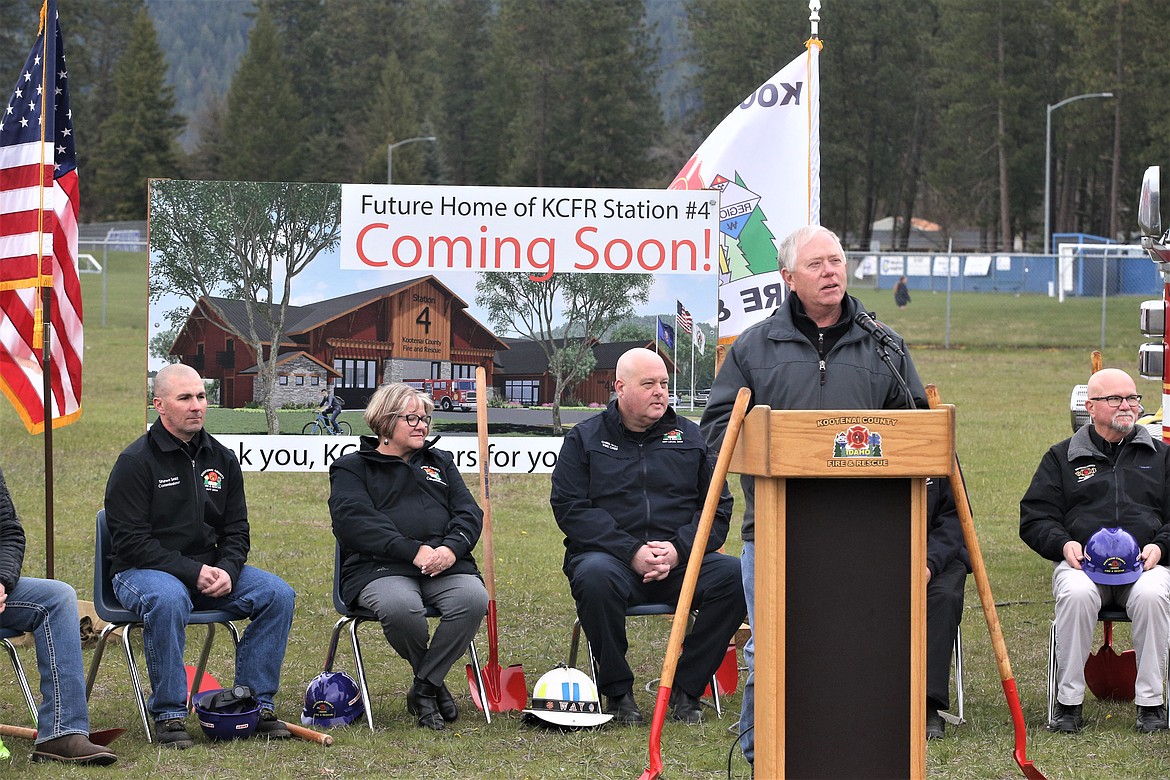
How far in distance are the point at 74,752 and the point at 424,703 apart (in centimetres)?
136

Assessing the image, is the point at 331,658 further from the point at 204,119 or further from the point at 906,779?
the point at 204,119

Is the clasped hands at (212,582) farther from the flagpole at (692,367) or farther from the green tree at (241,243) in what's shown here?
the flagpole at (692,367)

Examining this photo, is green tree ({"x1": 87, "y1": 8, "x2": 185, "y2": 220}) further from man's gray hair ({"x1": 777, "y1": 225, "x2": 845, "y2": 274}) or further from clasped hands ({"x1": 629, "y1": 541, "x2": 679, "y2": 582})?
man's gray hair ({"x1": 777, "y1": 225, "x2": 845, "y2": 274})

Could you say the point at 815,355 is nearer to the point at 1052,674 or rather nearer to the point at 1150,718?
the point at 1052,674

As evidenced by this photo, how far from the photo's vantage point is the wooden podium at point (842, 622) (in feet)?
12.8

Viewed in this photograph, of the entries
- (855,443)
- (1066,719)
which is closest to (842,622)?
(855,443)

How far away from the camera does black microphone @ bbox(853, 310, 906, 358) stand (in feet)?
14.7

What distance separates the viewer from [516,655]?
7.13 meters

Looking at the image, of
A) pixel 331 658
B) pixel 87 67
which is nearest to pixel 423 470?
pixel 331 658

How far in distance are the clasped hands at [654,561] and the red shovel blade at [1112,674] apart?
73.2 inches

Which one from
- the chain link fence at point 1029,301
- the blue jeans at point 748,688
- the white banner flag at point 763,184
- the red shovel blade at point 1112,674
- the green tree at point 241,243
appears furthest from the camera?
the chain link fence at point 1029,301

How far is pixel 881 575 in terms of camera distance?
3.95m

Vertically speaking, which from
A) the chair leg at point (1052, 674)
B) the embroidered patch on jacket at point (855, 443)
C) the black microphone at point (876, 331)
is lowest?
the chair leg at point (1052, 674)

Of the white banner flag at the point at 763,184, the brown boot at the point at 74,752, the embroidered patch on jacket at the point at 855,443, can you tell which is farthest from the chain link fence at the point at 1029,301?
the embroidered patch on jacket at the point at 855,443
